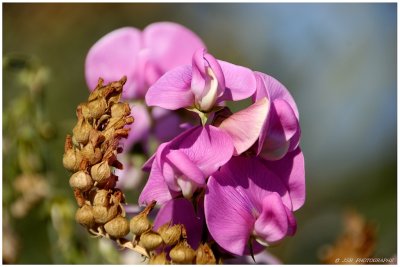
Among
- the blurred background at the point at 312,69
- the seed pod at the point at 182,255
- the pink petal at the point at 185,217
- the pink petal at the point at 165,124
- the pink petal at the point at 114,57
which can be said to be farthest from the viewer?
the blurred background at the point at 312,69

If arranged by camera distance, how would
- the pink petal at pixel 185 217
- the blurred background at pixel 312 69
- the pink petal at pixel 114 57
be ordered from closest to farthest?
1. the pink petal at pixel 185 217
2. the pink petal at pixel 114 57
3. the blurred background at pixel 312 69

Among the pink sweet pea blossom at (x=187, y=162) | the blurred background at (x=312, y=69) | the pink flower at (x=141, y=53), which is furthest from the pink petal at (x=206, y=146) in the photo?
the blurred background at (x=312, y=69)

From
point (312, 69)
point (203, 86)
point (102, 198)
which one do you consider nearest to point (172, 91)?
point (203, 86)

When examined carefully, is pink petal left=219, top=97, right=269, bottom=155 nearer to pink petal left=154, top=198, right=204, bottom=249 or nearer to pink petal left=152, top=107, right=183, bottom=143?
pink petal left=154, top=198, right=204, bottom=249

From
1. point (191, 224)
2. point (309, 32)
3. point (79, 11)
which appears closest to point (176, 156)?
point (191, 224)

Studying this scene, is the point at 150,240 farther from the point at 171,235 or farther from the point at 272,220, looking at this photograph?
the point at 272,220

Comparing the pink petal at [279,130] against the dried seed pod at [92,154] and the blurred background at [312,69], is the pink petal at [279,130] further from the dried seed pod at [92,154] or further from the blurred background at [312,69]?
the blurred background at [312,69]
